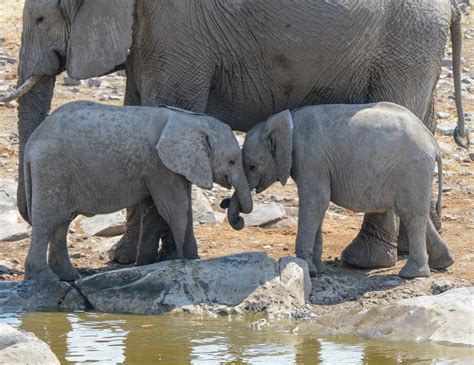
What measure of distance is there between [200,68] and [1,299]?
6.48 ft

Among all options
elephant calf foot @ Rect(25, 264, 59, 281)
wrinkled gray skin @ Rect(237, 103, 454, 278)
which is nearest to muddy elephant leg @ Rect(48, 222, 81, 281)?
elephant calf foot @ Rect(25, 264, 59, 281)

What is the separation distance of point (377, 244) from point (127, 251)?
176cm

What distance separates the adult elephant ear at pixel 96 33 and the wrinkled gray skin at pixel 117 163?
0.43 meters

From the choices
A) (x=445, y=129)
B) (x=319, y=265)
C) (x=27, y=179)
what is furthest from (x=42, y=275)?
(x=445, y=129)

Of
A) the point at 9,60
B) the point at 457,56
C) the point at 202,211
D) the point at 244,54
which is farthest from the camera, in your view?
the point at 9,60

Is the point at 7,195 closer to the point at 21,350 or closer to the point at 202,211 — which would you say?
the point at 202,211

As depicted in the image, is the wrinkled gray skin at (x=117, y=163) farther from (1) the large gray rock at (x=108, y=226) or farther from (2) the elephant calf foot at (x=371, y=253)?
(1) the large gray rock at (x=108, y=226)

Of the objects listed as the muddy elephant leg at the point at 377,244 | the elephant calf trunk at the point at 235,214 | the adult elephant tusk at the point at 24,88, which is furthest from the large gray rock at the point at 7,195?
the muddy elephant leg at the point at 377,244

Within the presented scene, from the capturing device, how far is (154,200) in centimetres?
888

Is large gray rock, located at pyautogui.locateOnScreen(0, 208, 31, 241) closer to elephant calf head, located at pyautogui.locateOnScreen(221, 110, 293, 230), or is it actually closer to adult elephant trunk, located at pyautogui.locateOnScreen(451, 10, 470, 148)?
elephant calf head, located at pyautogui.locateOnScreen(221, 110, 293, 230)

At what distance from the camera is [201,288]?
28.3 ft

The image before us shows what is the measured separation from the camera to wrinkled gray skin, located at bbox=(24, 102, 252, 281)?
8.69m

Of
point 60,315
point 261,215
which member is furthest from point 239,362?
point 261,215

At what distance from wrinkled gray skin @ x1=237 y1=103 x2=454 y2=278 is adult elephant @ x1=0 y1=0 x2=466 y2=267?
58cm
